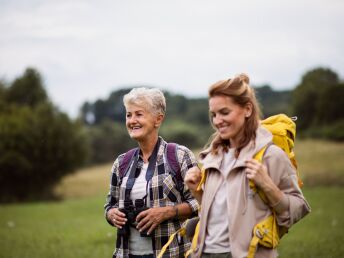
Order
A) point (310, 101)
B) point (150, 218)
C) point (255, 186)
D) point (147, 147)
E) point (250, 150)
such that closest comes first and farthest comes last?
point (255, 186), point (250, 150), point (150, 218), point (147, 147), point (310, 101)

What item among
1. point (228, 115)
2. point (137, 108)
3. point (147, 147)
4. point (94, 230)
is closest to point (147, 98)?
point (137, 108)

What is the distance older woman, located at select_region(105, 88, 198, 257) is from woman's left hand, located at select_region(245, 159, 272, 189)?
64.0 inches

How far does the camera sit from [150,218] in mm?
5289

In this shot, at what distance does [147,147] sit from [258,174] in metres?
1.93

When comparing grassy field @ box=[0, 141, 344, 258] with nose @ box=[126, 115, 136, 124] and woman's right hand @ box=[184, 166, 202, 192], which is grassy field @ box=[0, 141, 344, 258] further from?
woman's right hand @ box=[184, 166, 202, 192]

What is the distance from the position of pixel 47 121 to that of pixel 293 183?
45.5 m

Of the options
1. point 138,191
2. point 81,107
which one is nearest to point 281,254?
point 138,191

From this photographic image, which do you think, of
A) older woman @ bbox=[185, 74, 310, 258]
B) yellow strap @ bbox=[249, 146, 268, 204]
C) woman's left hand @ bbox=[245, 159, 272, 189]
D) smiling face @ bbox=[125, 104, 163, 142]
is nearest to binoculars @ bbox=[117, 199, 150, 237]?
smiling face @ bbox=[125, 104, 163, 142]

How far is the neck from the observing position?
18.5 ft

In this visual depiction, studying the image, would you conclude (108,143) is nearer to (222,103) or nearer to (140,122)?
(140,122)

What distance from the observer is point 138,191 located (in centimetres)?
547

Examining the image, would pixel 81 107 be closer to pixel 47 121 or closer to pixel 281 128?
pixel 47 121

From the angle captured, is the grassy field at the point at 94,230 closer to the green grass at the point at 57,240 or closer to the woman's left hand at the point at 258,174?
the green grass at the point at 57,240

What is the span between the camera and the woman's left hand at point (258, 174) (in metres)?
3.93
